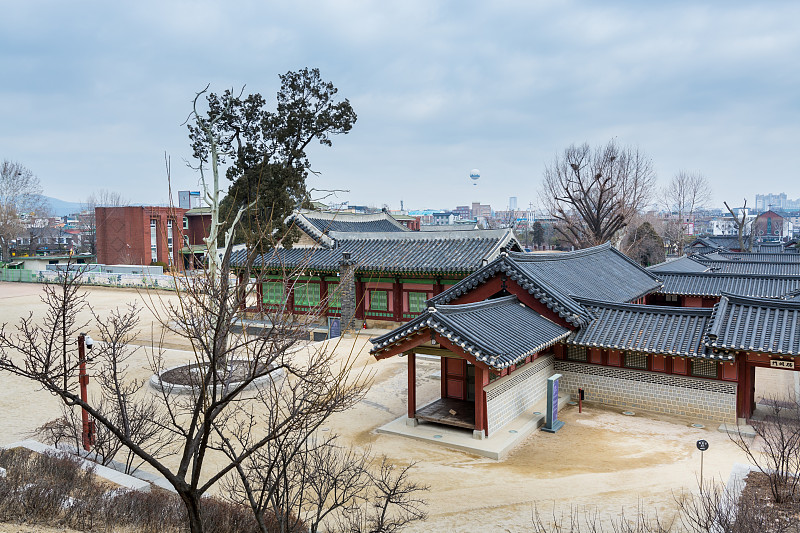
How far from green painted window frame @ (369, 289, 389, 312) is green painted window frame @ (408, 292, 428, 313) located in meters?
1.28

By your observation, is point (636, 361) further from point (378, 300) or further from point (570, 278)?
point (378, 300)

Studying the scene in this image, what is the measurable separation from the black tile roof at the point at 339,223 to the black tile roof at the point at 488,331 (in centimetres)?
1292

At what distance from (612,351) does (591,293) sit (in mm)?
4435

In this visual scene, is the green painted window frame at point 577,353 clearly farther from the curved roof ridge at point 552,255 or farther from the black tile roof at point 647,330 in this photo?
the curved roof ridge at point 552,255

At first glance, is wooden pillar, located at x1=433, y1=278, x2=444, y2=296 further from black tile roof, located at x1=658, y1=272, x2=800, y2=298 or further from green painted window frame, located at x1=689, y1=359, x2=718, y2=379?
green painted window frame, located at x1=689, y1=359, x2=718, y2=379

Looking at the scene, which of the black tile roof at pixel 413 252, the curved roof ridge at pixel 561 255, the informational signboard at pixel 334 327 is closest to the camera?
the curved roof ridge at pixel 561 255

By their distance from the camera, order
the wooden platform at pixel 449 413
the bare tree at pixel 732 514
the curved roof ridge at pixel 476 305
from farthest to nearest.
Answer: the wooden platform at pixel 449 413
the curved roof ridge at pixel 476 305
the bare tree at pixel 732 514

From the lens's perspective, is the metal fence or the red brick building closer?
the metal fence

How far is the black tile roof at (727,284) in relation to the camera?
25422 millimetres

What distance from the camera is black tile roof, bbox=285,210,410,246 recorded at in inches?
1185

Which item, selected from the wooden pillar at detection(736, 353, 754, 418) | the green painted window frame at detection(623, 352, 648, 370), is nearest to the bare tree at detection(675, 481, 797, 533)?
the wooden pillar at detection(736, 353, 754, 418)

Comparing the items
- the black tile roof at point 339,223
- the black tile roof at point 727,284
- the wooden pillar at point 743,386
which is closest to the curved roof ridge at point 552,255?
the black tile roof at point 727,284

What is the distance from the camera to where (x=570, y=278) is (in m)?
19.8

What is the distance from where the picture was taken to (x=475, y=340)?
12164 millimetres
